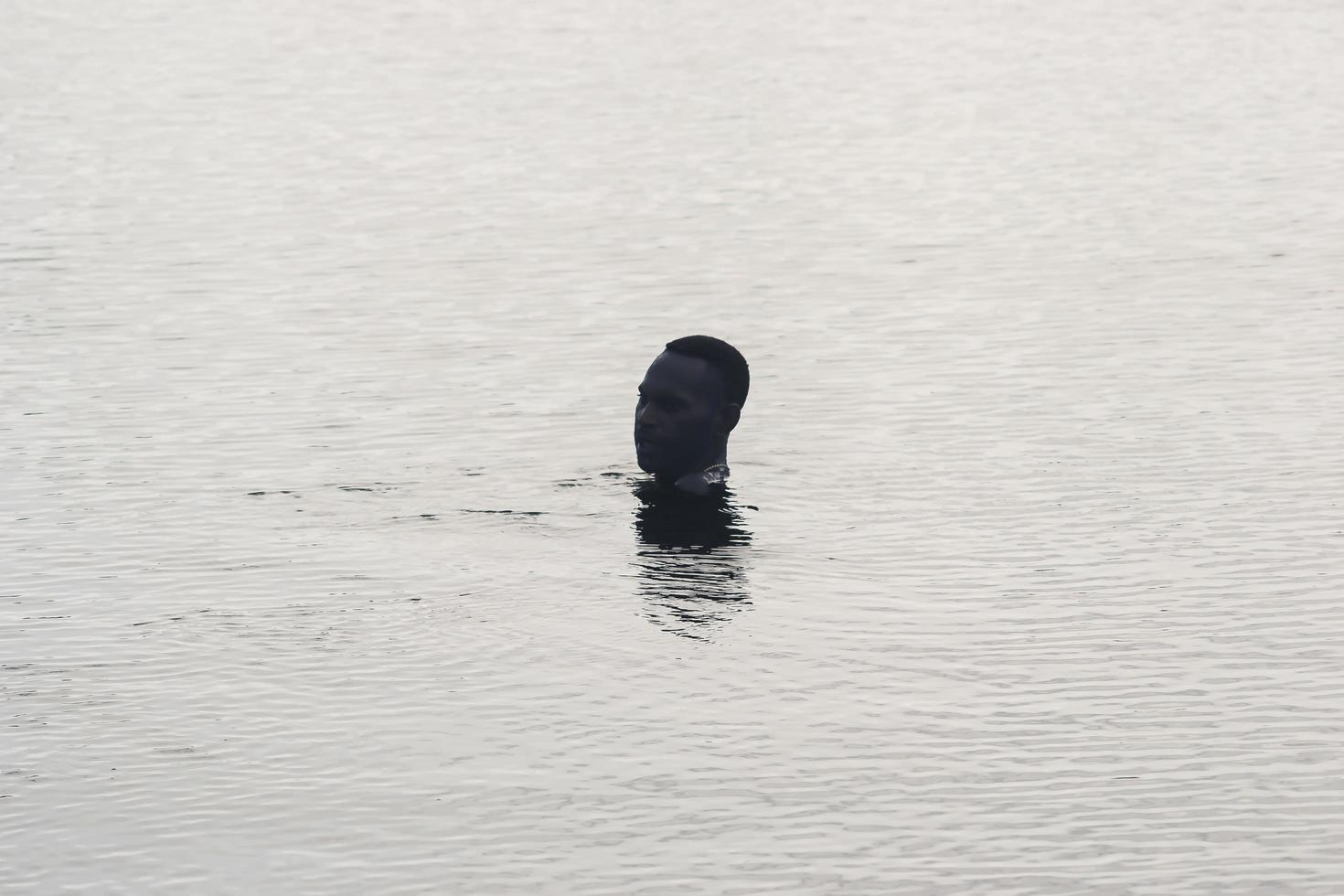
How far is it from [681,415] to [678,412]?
1.6 inches

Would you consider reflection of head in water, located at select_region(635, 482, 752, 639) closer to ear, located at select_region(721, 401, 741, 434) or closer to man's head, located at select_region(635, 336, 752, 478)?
man's head, located at select_region(635, 336, 752, 478)

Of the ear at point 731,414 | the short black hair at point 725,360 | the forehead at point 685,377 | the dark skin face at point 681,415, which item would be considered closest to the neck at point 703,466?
the dark skin face at point 681,415

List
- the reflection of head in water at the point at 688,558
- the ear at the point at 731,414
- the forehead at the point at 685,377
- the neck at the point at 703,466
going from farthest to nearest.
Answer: the neck at the point at 703,466
the ear at the point at 731,414
the forehead at the point at 685,377
the reflection of head in water at the point at 688,558

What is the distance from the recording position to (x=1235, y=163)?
5253 cm

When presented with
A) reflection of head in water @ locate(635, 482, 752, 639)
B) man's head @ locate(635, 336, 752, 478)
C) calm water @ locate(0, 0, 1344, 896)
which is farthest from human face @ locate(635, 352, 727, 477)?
calm water @ locate(0, 0, 1344, 896)

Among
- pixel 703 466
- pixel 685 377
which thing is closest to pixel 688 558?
pixel 685 377

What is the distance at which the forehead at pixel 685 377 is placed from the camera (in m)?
24.5

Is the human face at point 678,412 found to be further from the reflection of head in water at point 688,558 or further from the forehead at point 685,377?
the reflection of head in water at point 688,558

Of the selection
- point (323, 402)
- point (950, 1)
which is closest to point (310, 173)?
point (323, 402)

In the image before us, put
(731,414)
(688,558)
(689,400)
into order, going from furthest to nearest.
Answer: (731,414) → (689,400) → (688,558)

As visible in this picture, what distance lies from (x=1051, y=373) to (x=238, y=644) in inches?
584

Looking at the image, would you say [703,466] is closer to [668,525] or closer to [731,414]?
[731,414]

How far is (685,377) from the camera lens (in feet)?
80.4

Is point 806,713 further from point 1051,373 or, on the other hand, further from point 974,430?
point 1051,373
